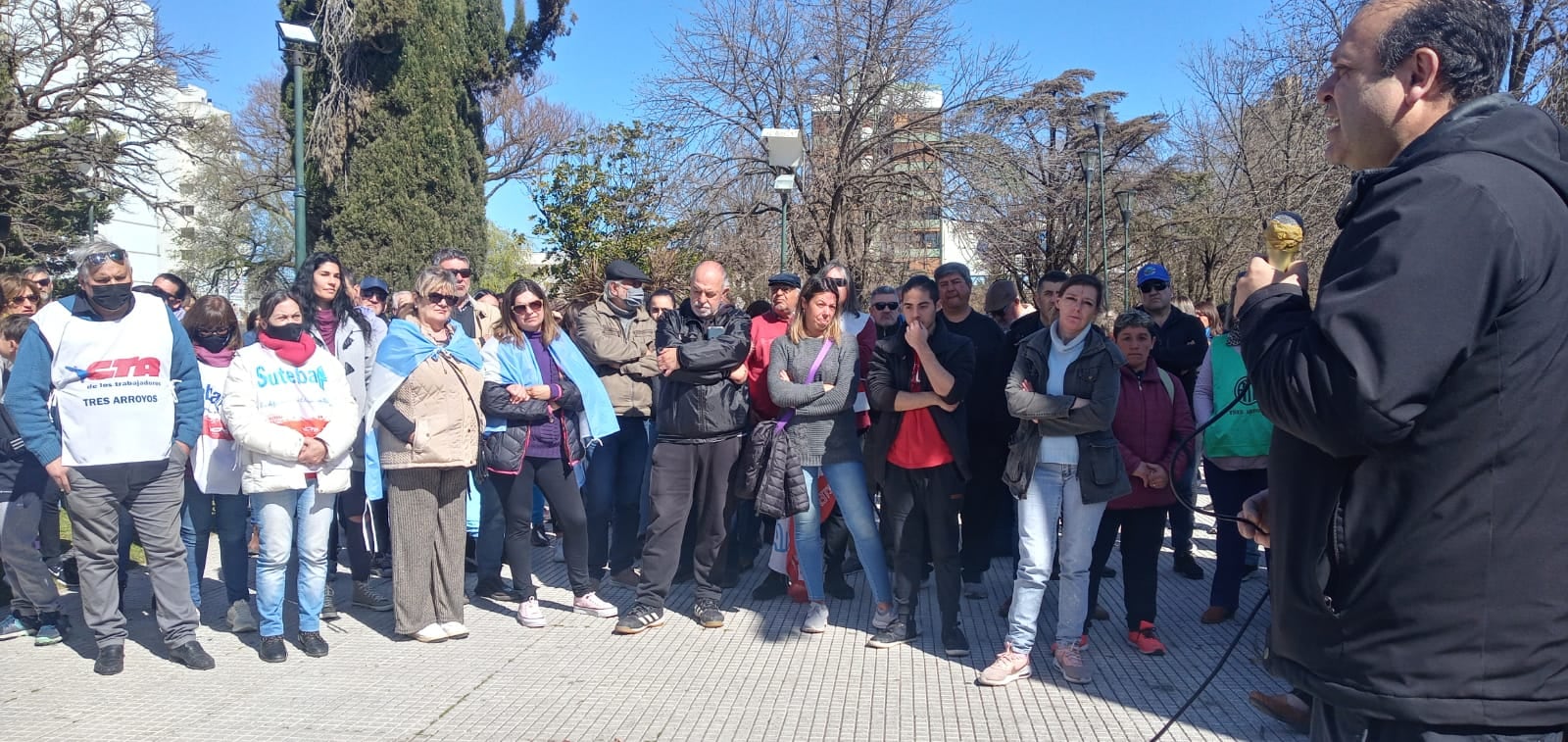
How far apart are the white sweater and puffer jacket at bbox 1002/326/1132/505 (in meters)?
3.49

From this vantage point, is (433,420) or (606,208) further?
(606,208)

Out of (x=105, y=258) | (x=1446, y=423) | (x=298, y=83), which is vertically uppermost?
(x=298, y=83)

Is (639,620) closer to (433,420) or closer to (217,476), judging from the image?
(433,420)

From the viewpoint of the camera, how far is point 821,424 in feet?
18.7

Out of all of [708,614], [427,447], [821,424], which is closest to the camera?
[427,447]

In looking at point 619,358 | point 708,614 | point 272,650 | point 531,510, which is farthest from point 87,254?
point 708,614

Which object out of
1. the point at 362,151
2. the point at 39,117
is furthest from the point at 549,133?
the point at 39,117

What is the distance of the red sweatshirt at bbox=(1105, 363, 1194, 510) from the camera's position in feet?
18.1

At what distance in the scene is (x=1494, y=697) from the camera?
5.27 ft

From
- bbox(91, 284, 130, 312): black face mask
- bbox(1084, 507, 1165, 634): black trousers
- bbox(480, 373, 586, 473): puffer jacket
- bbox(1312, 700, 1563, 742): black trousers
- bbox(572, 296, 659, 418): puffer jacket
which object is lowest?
bbox(1084, 507, 1165, 634): black trousers

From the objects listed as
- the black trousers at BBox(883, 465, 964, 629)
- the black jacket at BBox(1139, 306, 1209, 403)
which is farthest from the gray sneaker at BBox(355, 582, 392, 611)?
the black jacket at BBox(1139, 306, 1209, 403)

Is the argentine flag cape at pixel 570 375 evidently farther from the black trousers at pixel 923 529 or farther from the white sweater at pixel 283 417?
the black trousers at pixel 923 529

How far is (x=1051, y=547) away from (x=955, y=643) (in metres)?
0.78

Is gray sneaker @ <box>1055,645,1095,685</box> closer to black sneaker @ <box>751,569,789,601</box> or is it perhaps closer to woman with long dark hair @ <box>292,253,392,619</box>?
black sneaker @ <box>751,569,789,601</box>
